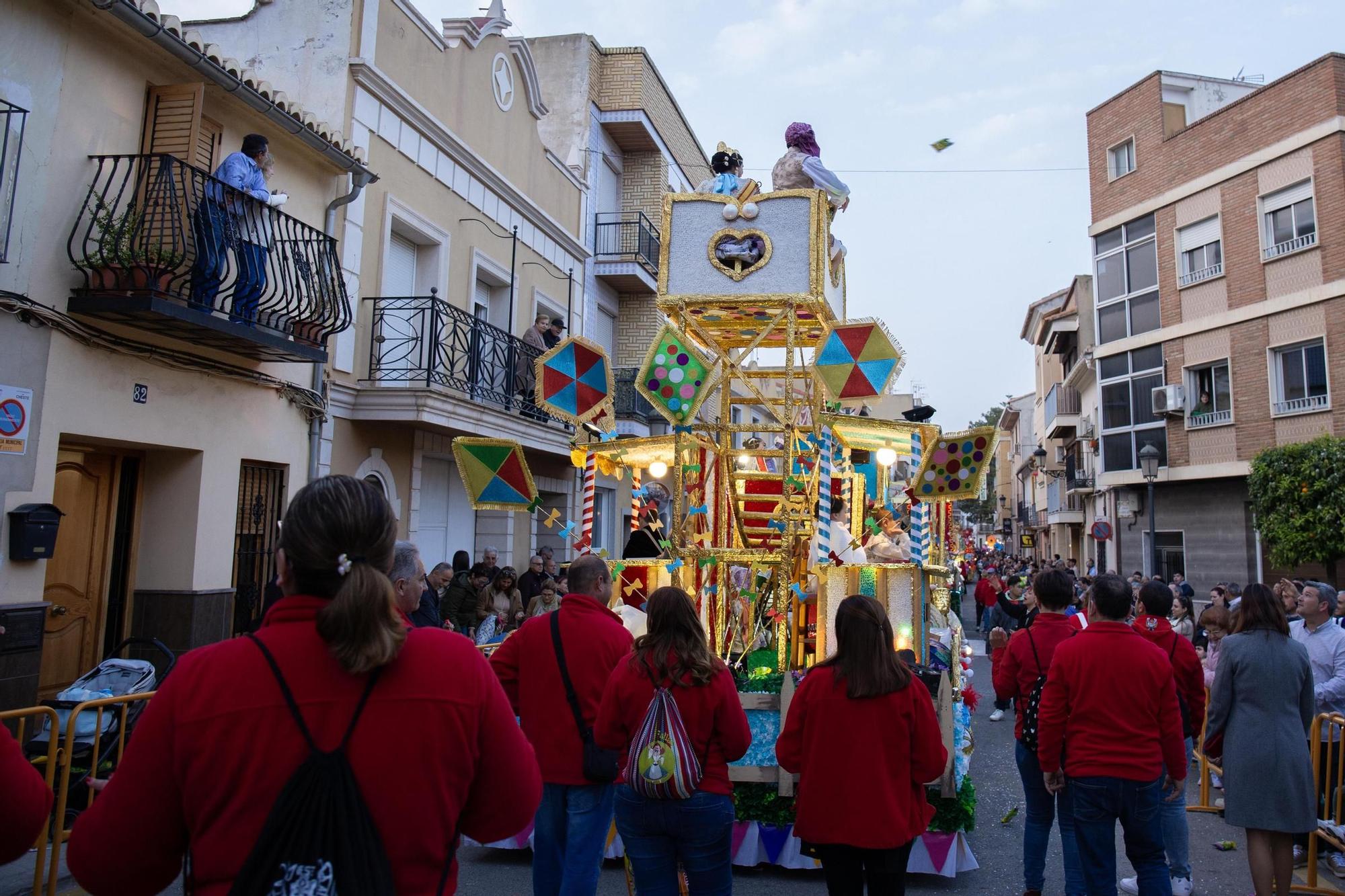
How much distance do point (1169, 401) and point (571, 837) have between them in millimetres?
20169

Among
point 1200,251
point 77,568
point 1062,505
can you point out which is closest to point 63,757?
point 77,568

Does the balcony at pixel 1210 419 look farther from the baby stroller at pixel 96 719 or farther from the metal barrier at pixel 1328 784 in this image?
the baby stroller at pixel 96 719

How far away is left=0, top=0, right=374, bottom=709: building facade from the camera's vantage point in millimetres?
6914

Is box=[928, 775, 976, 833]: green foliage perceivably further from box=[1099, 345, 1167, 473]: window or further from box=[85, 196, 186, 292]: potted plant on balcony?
box=[1099, 345, 1167, 473]: window

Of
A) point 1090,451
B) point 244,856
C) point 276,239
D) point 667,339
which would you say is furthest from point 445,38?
point 1090,451

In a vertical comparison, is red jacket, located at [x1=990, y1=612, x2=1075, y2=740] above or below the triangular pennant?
below

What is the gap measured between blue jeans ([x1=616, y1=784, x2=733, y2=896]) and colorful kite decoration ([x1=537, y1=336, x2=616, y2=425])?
344 centimetres

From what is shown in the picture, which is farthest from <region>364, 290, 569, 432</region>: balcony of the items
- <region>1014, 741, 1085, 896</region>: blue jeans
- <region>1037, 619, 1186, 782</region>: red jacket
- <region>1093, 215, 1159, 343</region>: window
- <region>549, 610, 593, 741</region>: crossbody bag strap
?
<region>1093, 215, 1159, 343</region>: window

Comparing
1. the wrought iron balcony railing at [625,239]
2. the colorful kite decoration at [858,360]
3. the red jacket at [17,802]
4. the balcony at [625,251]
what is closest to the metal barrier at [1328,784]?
the colorful kite decoration at [858,360]

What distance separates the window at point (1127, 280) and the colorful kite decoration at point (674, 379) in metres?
19.2

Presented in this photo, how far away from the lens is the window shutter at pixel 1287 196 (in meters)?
17.5

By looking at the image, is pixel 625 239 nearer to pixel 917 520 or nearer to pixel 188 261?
pixel 188 261

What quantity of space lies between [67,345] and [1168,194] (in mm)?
21579

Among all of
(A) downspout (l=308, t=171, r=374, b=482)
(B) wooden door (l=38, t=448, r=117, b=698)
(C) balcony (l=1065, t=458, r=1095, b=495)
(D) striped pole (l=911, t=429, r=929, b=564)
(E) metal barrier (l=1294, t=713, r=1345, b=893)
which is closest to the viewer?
(E) metal barrier (l=1294, t=713, r=1345, b=893)
